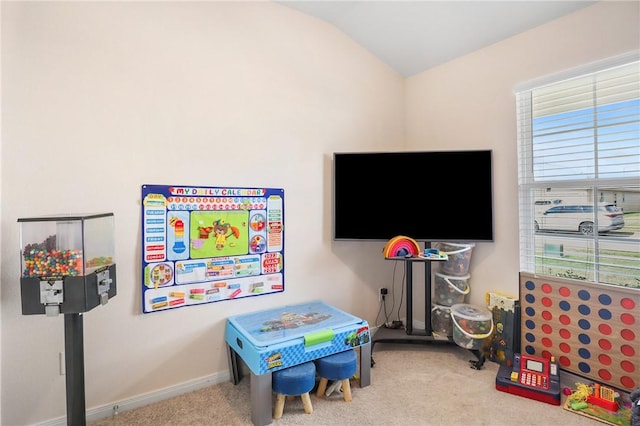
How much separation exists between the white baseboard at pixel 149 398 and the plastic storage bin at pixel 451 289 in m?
1.82

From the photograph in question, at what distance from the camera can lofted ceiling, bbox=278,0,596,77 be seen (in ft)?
7.60

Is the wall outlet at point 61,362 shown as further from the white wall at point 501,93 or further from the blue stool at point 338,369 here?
the white wall at point 501,93

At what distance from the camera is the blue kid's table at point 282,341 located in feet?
6.02

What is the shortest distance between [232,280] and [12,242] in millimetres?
1197

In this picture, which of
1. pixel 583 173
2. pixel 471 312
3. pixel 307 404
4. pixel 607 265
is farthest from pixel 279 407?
A: pixel 583 173

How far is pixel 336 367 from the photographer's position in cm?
202

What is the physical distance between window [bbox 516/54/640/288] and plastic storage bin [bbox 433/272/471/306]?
461mm

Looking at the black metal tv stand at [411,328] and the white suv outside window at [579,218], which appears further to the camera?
the black metal tv stand at [411,328]

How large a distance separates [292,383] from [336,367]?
0.98 feet

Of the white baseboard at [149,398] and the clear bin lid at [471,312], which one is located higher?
the clear bin lid at [471,312]

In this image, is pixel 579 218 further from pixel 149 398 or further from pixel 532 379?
pixel 149 398

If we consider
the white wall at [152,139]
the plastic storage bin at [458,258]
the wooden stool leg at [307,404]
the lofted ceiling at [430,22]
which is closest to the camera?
the white wall at [152,139]

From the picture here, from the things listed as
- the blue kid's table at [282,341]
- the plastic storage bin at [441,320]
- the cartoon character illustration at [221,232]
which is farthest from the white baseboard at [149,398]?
the plastic storage bin at [441,320]

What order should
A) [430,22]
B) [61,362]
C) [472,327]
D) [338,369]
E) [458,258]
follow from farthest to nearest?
1. [458,258]
2. [430,22]
3. [472,327]
4. [338,369]
5. [61,362]
